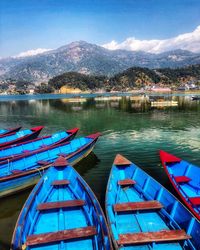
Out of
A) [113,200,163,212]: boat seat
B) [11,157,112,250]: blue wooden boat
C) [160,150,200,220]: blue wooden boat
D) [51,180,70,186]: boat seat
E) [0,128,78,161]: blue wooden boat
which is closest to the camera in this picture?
[11,157,112,250]: blue wooden boat

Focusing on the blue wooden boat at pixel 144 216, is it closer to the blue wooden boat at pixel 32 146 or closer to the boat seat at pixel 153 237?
the boat seat at pixel 153 237

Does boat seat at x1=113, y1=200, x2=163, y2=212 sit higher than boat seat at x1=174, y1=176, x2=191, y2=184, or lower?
lower

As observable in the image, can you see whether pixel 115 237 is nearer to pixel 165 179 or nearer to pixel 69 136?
Answer: pixel 165 179

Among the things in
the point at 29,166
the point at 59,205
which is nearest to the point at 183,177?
the point at 59,205

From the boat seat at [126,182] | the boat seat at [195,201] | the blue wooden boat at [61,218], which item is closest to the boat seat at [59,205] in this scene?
the blue wooden boat at [61,218]

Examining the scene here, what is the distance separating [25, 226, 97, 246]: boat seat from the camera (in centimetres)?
974

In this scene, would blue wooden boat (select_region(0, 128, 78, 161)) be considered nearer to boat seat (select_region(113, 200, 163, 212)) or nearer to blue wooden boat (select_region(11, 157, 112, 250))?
blue wooden boat (select_region(11, 157, 112, 250))

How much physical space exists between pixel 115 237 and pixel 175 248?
270 centimetres

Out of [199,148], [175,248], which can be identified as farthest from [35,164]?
[199,148]

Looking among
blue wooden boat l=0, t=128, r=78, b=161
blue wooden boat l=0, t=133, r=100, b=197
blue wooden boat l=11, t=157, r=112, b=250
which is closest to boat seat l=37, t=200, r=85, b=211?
blue wooden boat l=11, t=157, r=112, b=250

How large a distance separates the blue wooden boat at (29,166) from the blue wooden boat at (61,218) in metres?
2.42

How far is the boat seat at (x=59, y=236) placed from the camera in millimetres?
9742

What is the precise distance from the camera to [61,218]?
12.7 m

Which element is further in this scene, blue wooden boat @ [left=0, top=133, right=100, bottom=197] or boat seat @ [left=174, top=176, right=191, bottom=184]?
blue wooden boat @ [left=0, top=133, right=100, bottom=197]
